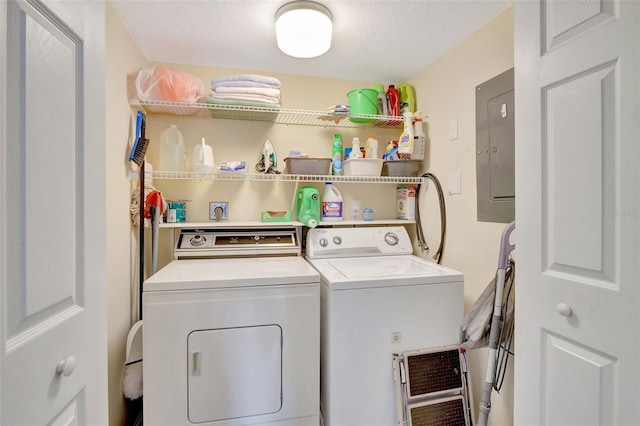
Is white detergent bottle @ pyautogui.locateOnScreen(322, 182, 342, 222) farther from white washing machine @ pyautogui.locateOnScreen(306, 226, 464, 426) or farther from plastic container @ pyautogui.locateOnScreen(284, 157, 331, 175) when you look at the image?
white washing machine @ pyautogui.locateOnScreen(306, 226, 464, 426)

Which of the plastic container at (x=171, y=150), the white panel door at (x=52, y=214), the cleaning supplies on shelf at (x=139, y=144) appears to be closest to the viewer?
the white panel door at (x=52, y=214)

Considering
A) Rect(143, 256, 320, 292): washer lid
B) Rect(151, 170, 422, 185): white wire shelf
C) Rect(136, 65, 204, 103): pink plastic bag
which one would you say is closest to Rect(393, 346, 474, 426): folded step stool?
Rect(143, 256, 320, 292): washer lid

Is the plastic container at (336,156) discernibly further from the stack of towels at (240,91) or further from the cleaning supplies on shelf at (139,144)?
the cleaning supplies on shelf at (139,144)

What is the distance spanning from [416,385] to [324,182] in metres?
1.45

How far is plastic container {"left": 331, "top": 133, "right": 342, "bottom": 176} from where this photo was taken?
2.23 meters

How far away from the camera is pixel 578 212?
820 millimetres

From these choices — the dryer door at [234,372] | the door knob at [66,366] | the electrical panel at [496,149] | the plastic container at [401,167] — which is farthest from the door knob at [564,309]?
the plastic container at [401,167]

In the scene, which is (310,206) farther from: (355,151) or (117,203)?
(117,203)

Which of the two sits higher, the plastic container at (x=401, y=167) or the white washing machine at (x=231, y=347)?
the plastic container at (x=401, y=167)

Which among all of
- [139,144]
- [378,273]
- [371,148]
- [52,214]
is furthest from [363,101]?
[52,214]

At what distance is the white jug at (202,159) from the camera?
197cm

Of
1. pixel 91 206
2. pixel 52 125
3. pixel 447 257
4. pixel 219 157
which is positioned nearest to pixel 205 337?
pixel 91 206

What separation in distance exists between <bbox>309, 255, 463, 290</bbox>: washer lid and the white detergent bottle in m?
0.35

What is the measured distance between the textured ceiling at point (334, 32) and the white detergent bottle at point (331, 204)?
93 centimetres
